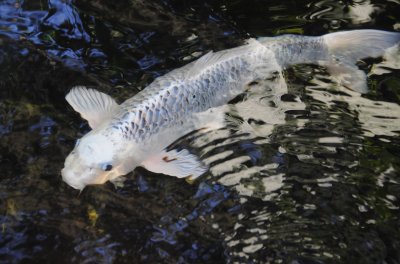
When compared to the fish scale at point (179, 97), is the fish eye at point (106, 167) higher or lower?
lower

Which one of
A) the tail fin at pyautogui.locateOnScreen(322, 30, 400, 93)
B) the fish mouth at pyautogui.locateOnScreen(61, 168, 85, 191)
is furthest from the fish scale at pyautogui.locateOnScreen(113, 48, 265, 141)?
the tail fin at pyautogui.locateOnScreen(322, 30, 400, 93)

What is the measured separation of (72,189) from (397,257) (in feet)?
7.32

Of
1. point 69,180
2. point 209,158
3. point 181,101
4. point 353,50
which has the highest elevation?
point 353,50

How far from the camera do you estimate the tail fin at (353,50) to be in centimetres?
423

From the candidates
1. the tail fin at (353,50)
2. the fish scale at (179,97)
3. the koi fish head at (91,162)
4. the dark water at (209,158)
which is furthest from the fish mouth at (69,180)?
the tail fin at (353,50)

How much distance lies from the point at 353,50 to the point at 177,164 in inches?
76.0

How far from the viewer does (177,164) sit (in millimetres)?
3604

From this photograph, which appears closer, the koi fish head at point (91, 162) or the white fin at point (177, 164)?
the koi fish head at point (91, 162)

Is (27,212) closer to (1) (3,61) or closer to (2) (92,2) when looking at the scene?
(1) (3,61)

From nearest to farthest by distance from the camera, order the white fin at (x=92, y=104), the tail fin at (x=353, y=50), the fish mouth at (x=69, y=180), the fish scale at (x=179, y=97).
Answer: the fish mouth at (x=69, y=180) → the fish scale at (x=179, y=97) → the white fin at (x=92, y=104) → the tail fin at (x=353, y=50)

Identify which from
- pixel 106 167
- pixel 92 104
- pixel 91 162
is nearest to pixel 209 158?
pixel 106 167

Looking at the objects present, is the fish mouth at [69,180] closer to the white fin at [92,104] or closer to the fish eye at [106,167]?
the fish eye at [106,167]

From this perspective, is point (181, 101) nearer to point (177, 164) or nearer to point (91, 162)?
point (177, 164)

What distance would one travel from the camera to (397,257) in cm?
309
